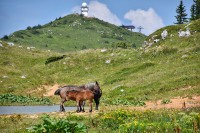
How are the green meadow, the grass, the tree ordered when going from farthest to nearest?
the tree < the green meadow < the grass

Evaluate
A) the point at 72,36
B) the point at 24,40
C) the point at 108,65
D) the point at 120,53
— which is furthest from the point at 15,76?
the point at 72,36

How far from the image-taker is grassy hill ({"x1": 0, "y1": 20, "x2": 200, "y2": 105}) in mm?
46094

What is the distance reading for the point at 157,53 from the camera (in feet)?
224

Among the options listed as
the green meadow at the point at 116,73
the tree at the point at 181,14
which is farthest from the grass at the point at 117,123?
the tree at the point at 181,14

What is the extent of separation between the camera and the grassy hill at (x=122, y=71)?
4609cm

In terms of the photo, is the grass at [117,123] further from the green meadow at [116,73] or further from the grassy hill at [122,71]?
the grassy hill at [122,71]

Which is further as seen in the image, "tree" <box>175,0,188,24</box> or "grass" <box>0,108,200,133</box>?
"tree" <box>175,0,188,24</box>

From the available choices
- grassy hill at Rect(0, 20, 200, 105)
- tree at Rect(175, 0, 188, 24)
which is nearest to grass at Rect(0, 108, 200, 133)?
grassy hill at Rect(0, 20, 200, 105)

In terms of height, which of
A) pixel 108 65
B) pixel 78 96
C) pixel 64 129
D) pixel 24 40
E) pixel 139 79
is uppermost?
pixel 24 40

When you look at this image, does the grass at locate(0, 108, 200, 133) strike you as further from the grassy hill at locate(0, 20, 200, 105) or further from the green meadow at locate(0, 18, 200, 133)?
the grassy hill at locate(0, 20, 200, 105)

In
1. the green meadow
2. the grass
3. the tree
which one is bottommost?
the grass

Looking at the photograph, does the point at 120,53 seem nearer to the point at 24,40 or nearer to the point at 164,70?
the point at 164,70

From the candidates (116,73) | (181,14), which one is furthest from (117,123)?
(181,14)

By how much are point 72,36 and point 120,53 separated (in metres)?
111
